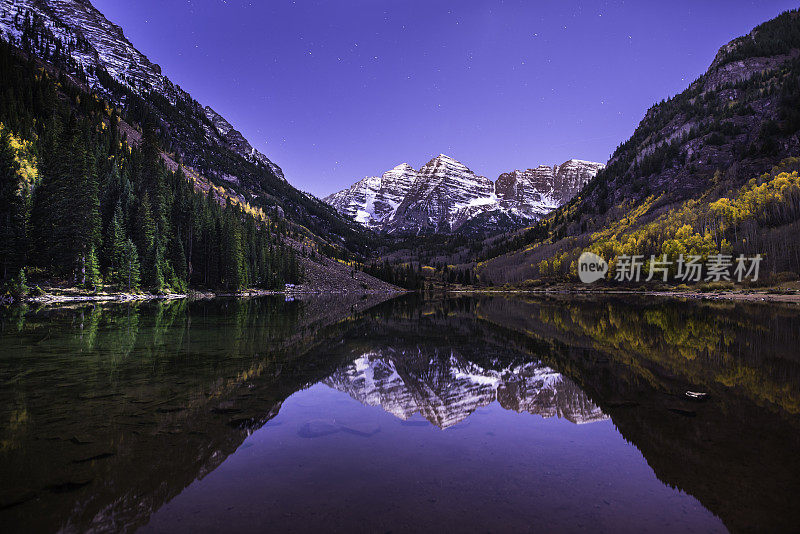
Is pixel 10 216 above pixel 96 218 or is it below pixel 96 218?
below

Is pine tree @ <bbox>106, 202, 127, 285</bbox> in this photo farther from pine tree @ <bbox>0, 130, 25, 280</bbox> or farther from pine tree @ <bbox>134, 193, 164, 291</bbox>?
pine tree @ <bbox>0, 130, 25, 280</bbox>

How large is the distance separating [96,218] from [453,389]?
69.9 meters

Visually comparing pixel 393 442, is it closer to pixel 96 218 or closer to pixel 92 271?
pixel 92 271

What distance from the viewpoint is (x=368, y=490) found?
19.2ft

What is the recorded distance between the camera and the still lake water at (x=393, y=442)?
16.8 feet

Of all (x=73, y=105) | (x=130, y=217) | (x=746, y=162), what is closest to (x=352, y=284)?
(x=130, y=217)

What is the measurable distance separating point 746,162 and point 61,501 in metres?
227

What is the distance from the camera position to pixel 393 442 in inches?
326

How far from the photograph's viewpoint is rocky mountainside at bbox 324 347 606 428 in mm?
10617

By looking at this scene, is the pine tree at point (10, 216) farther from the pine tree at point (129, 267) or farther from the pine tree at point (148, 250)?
the pine tree at point (148, 250)

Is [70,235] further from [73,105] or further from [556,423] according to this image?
[73,105]

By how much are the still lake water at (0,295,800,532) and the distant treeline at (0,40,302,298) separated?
47495mm

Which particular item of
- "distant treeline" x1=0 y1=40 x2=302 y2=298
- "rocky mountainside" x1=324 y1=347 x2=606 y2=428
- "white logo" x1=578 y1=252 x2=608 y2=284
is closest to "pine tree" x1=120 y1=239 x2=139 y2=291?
"distant treeline" x1=0 y1=40 x2=302 y2=298


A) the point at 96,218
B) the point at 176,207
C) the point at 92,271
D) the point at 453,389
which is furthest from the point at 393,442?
the point at 176,207
